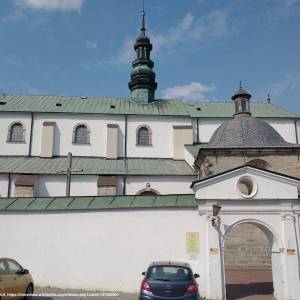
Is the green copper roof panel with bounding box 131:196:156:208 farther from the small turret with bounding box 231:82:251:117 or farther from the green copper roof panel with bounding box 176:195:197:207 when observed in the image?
the small turret with bounding box 231:82:251:117

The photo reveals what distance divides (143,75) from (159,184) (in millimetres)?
13368

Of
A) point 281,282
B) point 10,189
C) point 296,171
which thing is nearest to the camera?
point 281,282

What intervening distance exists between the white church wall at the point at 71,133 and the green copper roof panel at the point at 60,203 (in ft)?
45.2

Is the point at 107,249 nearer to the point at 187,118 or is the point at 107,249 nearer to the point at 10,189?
the point at 10,189

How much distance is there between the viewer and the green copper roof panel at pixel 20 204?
13.6 meters

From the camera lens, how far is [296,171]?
21766 mm

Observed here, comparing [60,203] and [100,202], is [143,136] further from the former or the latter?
[60,203]

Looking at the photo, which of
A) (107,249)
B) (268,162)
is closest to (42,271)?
(107,249)

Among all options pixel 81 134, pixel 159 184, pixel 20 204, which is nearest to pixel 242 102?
pixel 159 184

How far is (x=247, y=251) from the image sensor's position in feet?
61.5

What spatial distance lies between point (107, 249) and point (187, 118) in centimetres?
1856

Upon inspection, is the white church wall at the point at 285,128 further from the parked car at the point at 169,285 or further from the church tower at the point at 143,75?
the parked car at the point at 169,285

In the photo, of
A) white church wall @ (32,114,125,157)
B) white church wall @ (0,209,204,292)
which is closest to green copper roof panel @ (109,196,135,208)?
white church wall @ (0,209,204,292)

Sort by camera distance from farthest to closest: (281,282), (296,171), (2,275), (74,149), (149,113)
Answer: (149,113), (74,149), (296,171), (281,282), (2,275)
